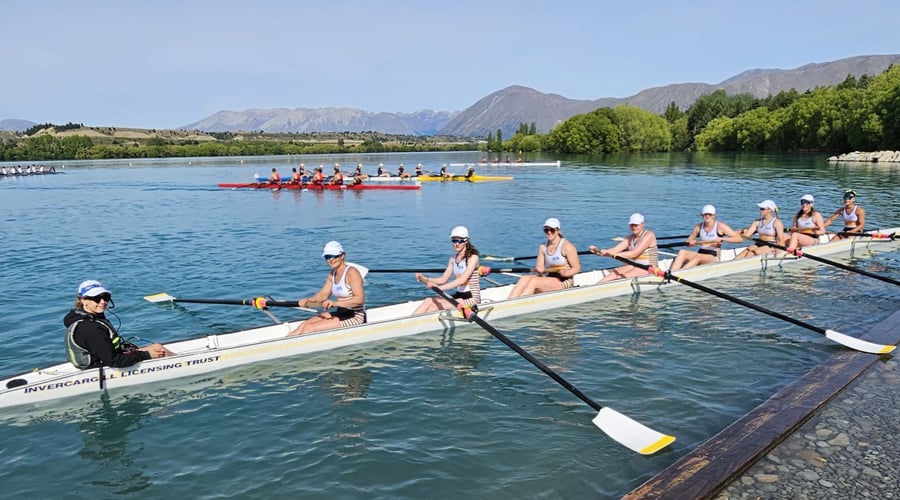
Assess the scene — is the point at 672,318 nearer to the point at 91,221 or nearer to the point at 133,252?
the point at 133,252

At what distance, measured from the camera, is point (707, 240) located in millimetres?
15273

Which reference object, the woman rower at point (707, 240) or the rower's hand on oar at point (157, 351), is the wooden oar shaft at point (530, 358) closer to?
the rower's hand on oar at point (157, 351)

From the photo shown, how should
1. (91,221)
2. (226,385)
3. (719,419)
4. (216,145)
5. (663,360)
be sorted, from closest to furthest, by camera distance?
(719,419) → (226,385) → (663,360) → (91,221) → (216,145)

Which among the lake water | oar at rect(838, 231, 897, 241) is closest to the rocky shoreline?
oar at rect(838, 231, 897, 241)

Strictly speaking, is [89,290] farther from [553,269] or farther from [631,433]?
[553,269]

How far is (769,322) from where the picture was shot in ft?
39.0

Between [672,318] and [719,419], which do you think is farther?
[672,318]

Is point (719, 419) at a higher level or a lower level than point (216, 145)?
lower

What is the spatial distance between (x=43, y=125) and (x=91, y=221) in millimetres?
211845

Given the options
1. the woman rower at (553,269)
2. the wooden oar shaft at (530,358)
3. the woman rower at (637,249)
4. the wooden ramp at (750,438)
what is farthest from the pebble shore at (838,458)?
the woman rower at (637,249)

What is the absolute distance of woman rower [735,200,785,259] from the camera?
1612 centimetres

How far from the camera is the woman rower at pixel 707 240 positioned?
15.2m

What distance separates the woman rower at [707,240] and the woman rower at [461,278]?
646 cm

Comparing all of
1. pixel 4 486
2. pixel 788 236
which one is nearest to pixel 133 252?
pixel 4 486
